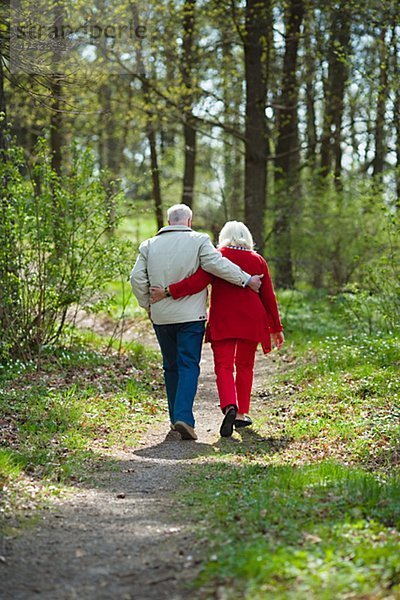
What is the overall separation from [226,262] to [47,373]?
3581 millimetres

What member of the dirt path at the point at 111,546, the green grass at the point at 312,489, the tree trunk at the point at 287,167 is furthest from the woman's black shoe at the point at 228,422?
the tree trunk at the point at 287,167

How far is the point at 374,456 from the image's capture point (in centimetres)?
695

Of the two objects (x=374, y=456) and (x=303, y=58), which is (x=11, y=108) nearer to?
(x=303, y=58)

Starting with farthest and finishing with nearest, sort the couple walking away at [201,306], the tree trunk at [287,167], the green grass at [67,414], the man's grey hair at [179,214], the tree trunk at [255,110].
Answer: the tree trunk at [287,167] → the tree trunk at [255,110] → the man's grey hair at [179,214] → the couple walking away at [201,306] → the green grass at [67,414]

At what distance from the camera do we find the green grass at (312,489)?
13.1 ft

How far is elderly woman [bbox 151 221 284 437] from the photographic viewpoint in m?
7.98

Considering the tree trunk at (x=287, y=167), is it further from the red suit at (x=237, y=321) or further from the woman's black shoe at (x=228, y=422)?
the woman's black shoe at (x=228, y=422)

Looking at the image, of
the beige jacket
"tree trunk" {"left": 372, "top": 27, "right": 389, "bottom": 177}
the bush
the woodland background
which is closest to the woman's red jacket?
the beige jacket

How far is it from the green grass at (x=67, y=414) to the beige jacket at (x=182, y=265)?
4.33 ft

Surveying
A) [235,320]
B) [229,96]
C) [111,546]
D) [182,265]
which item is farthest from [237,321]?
[229,96]

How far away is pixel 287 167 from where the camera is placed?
812 inches

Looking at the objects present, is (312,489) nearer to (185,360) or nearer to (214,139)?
(185,360)

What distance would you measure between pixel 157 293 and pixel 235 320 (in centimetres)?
83

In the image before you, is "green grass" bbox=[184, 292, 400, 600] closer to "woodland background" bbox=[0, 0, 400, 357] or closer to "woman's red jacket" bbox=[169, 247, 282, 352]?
"woman's red jacket" bbox=[169, 247, 282, 352]
